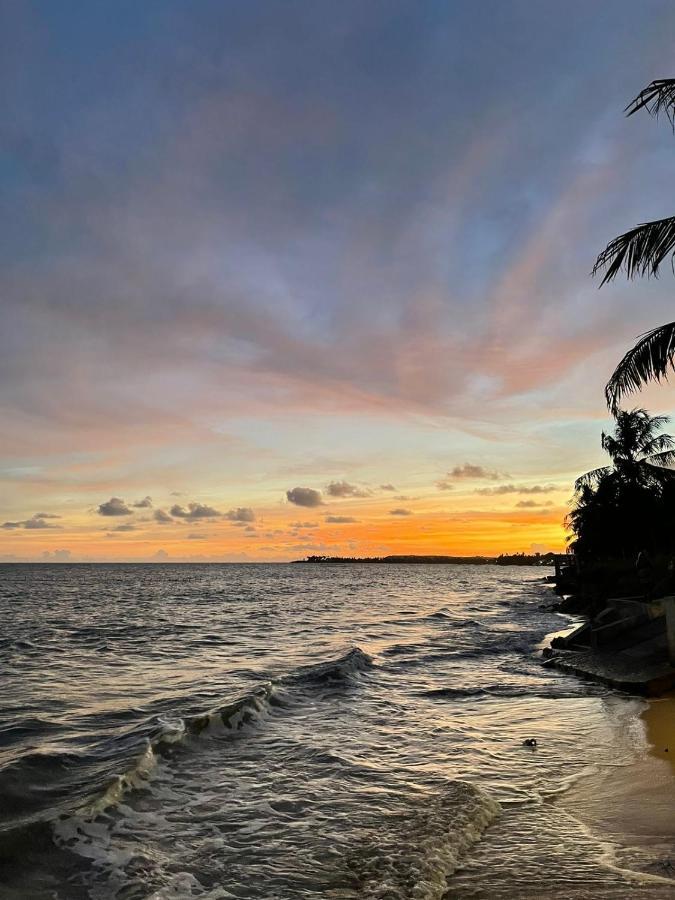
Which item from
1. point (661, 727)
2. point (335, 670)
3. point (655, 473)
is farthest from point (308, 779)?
point (655, 473)

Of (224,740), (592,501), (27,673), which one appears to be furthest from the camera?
(592,501)

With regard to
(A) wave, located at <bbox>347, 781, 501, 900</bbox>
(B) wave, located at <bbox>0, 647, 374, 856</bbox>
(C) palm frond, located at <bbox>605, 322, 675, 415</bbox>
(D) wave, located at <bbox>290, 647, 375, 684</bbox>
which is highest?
(C) palm frond, located at <bbox>605, 322, 675, 415</bbox>

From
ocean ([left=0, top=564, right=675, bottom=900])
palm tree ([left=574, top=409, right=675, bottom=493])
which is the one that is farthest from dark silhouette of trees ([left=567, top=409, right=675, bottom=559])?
ocean ([left=0, top=564, right=675, bottom=900])

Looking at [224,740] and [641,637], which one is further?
[641,637]

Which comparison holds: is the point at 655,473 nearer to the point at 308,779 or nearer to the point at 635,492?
the point at 635,492

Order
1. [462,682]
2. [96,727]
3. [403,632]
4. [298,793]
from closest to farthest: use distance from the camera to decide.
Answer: [298,793]
[96,727]
[462,682]
[403,632]

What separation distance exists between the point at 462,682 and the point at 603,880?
11.7 m

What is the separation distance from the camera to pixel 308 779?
29.0ft

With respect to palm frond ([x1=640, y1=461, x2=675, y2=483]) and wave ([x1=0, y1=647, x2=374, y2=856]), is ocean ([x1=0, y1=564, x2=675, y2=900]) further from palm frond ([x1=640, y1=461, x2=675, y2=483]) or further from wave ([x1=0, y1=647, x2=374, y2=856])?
palm frond ([x1=640, y1=461, x2=675, y2=483])

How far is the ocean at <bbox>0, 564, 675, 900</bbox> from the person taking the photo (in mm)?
5816

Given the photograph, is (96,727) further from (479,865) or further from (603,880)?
(603,880)

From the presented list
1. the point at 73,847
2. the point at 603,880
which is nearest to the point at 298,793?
the point at 73,847

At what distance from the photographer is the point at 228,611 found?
139 ft

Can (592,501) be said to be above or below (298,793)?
above
